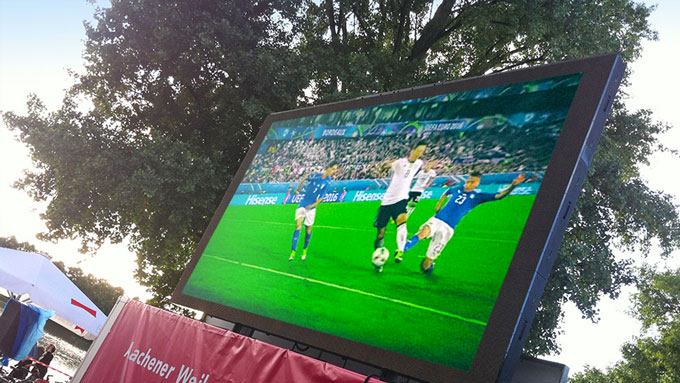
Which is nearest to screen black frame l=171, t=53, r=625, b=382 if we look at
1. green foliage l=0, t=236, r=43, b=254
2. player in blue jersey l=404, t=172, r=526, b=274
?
player in blue jersey l=404, t=172, r=526, b=274

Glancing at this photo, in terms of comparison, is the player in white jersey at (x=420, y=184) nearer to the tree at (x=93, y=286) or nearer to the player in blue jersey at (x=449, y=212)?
the player in blue jersey at (x=449, y=212)

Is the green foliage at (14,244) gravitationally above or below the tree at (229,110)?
below

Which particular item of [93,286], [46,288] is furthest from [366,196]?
[93,286]

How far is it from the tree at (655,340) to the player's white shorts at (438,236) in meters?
23.9

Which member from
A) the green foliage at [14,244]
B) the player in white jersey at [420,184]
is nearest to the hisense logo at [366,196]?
the player in white jersey at [420,184]

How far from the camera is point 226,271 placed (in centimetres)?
651

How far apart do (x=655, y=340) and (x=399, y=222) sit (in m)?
26.5

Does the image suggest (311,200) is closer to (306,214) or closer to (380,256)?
(306,214)

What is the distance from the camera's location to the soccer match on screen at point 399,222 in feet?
14.0

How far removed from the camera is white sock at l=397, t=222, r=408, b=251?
4895 mm

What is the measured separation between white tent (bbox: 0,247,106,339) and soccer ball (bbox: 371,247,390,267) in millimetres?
7276

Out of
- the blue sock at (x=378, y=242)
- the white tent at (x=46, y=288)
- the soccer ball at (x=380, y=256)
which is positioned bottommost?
the white tent at (x=46, y=288)

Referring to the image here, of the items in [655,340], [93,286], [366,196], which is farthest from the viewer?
[93,286]

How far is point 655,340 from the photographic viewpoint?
2634 centimetres
